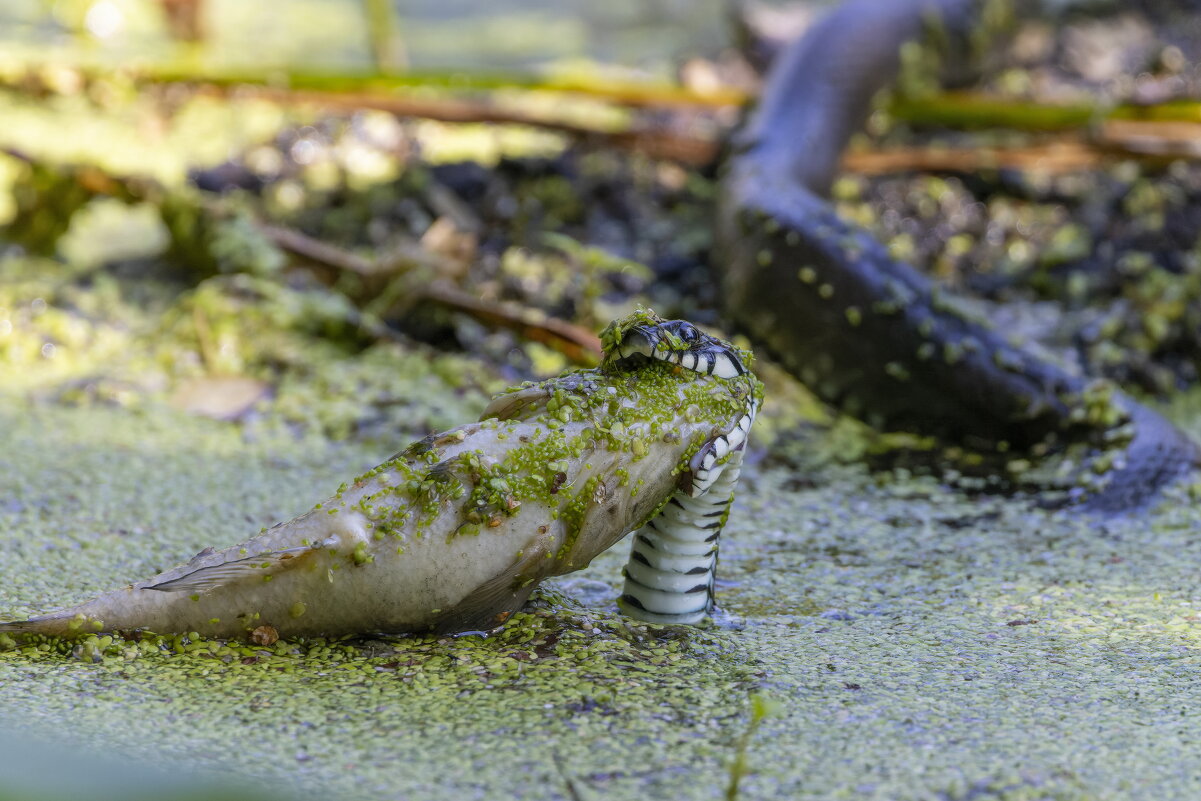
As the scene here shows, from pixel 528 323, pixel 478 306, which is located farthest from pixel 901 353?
pixel 478 306

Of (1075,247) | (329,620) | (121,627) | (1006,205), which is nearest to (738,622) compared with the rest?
(329,620)

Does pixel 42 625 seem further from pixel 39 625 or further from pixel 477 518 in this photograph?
pixel 477 518

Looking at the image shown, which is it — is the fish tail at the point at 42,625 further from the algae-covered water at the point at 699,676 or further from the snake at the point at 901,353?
the snake at the point at 901,353

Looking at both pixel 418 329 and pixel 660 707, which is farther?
pixel 418 329

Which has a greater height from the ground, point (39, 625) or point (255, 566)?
point (255, 566)

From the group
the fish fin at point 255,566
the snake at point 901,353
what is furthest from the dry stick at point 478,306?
the fish fin at point 255,566

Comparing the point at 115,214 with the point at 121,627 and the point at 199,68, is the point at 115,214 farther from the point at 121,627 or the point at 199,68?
the point at 121,627

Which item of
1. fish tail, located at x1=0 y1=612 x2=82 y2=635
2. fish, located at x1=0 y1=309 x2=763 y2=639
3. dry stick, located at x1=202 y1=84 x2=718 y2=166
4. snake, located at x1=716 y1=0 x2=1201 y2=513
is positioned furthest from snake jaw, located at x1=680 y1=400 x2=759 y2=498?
dry stick, located at x1=202 y1=84 x2=718 y2=166
